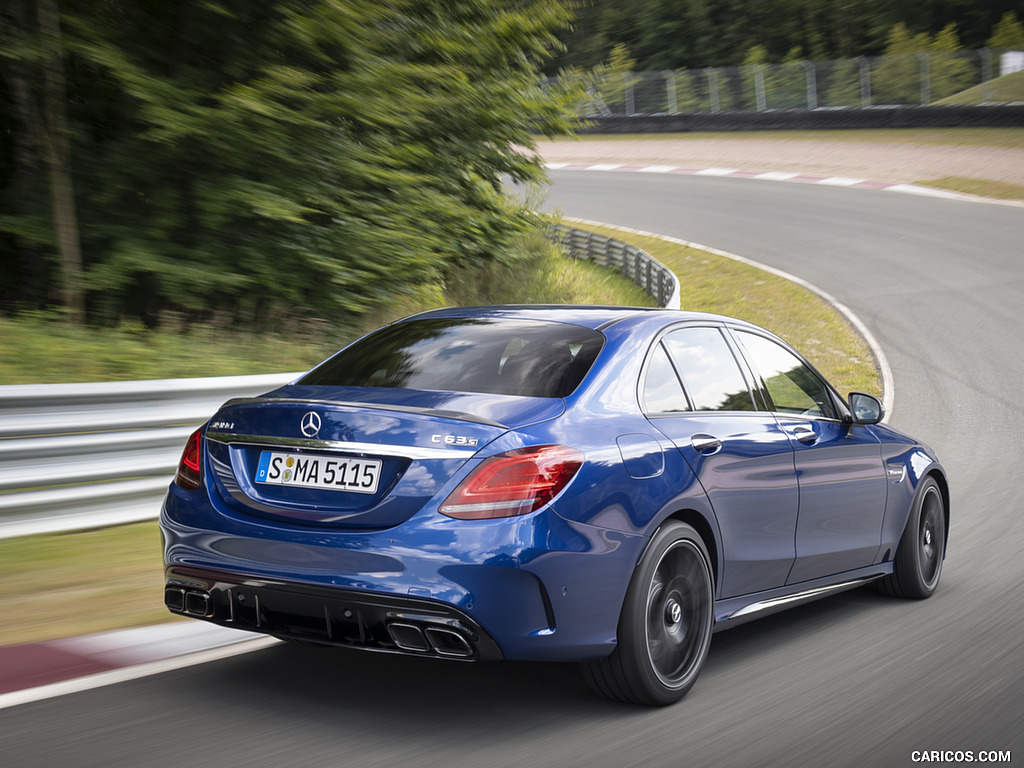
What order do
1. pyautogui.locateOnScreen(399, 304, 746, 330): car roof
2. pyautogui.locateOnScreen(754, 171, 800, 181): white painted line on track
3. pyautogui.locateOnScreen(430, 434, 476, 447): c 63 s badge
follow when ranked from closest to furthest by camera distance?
pyautogui.locateOnScreen(430, 434, 476, 447): c 63 s badge
pyautogui.locateOnScreen(399, 304, 746, 330): car roof
pyautogui.locateOnScreen(754, 171, 800, 181): white painted line on track

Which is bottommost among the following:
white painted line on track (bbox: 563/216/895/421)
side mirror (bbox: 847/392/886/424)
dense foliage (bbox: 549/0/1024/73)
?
white painted line on track (bbox: 563/216/895/421)

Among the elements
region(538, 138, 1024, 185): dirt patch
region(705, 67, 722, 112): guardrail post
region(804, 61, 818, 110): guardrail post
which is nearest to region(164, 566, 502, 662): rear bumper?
region(538, 138, 1024, 185): dirt patch

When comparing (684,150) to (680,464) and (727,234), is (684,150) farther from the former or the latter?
(680,464)

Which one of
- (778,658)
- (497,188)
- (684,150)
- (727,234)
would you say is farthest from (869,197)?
(778,658)

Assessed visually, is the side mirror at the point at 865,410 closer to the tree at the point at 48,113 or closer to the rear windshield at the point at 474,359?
the rear windshield at the point at 474,359

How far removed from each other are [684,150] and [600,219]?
1188 cm

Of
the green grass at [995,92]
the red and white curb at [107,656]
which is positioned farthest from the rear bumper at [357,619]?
the green grass at [995,92]

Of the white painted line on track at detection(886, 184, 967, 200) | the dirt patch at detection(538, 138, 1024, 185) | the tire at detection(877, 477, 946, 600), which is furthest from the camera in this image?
the dirt patch at detection(538, 138, 1024, 185)

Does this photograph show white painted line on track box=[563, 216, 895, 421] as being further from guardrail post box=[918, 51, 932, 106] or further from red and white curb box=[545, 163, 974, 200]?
guardrail post box=[918, 51, 932, 106]

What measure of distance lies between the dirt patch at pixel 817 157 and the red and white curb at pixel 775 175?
0.49 metres

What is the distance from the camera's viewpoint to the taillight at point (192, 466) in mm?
4430

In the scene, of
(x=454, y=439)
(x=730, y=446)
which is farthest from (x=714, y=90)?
(x=454, y=439)

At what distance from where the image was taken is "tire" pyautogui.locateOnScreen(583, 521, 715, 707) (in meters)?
4.28

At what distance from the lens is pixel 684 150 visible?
44.0 meters
